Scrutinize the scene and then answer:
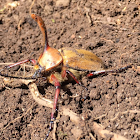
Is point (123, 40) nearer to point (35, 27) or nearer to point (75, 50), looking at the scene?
point (75, 50)

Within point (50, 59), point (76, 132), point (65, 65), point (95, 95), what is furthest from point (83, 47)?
point (76, 132)

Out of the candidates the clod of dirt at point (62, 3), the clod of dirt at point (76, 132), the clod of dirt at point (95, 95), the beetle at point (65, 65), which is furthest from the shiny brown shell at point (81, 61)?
the clod of dirt at point (62, 3)

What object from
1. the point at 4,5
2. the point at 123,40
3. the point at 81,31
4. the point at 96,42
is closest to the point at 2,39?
the point at 4,5

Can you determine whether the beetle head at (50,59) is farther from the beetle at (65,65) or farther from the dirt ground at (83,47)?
the dirt ground at (83,47)

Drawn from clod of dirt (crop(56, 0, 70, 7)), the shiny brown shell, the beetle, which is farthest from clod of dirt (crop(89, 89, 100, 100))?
clod of dirt (crop(56, 0, 70, 7))

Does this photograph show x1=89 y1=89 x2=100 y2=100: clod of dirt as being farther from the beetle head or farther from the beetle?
the beetle head

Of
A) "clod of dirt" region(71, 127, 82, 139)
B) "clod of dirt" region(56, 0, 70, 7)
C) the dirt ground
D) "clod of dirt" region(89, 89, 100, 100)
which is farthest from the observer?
"clod of dirt" region(56, 0, 70, 7)
